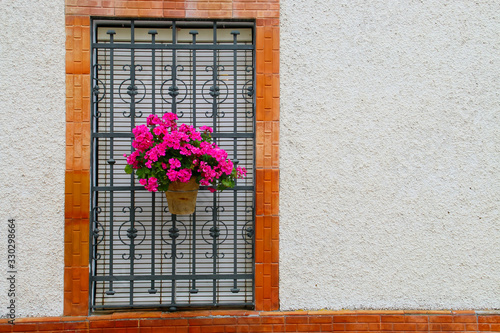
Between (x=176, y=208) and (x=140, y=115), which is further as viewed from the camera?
(x=140, y=115)

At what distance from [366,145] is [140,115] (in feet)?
6.62

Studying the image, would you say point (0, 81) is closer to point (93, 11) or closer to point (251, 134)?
point (93, 11)

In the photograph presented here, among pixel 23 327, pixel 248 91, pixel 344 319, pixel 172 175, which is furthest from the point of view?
pixel 248 91

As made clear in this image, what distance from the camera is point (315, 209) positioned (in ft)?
11.4

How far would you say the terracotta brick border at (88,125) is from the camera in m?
3.39

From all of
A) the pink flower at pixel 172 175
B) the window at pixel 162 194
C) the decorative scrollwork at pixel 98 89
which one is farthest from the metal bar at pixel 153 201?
the pink flower at pixel 172 175

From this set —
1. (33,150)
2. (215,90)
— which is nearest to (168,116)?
(215,90)

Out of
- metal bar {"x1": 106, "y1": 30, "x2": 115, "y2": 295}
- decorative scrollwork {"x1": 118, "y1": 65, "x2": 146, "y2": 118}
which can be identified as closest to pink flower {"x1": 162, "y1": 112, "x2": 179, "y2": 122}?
decorative scrollwork {"x1": 118, "y1": 65, "x2": 146, "y2": 118}

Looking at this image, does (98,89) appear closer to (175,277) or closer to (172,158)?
(172,158)

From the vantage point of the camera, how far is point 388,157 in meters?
3.49

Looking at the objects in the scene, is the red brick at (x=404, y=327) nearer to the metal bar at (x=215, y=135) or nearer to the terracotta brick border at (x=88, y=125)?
the terracotta brick border at (x=88, y=125)

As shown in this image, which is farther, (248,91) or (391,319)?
(248,91)

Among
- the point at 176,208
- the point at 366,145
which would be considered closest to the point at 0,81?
the point at 176,208

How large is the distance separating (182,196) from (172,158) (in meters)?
0.34
